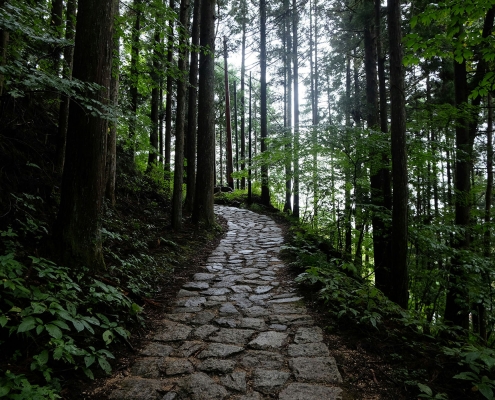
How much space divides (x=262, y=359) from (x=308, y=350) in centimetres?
48

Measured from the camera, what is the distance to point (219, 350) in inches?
117

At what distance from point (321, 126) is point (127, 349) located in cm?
568

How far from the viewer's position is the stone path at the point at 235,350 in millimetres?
2354

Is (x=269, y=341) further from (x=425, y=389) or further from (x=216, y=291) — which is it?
(x=216, y=291)

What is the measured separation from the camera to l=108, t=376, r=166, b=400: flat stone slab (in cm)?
227

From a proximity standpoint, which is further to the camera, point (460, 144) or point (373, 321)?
point (460, 144)

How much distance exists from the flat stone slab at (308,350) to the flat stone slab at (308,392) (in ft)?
1.58

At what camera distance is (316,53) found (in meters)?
18.0

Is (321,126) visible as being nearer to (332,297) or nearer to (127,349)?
(332,297)

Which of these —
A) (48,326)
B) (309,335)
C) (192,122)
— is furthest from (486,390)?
(192,122)

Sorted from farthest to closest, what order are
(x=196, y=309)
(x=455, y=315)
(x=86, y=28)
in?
(x=455, y=315), (x=196, y=309), (x=86, y=28)

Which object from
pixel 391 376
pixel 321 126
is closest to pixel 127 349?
pixel 391 376

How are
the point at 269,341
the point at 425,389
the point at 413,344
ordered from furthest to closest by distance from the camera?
the point at 269,341 → the point at 413,344 → the point at 425,389

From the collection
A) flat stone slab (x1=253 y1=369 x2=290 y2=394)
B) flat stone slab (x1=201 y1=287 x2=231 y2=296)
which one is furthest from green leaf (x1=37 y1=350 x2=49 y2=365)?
flat stone slab (x1=201 y1=287 x2=231 y2=296)
